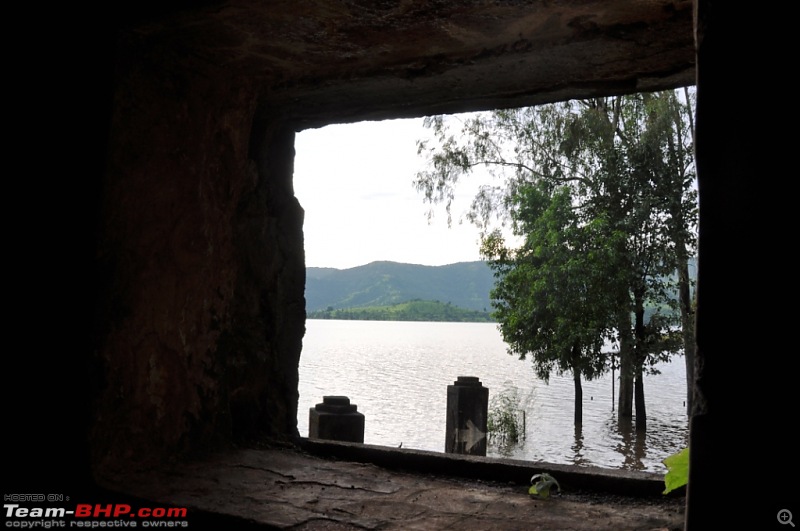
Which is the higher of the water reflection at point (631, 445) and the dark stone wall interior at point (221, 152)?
the dark stone wall interior at point (221, 152)

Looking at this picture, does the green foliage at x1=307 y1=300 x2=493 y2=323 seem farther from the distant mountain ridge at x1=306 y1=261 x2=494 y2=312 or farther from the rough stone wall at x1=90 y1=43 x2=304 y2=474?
the rough stone wall at x1=90 y1=43 x2=304 y2=474

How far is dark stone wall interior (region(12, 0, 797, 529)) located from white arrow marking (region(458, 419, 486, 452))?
3.84 m

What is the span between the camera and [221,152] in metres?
2.58

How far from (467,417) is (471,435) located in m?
0.18

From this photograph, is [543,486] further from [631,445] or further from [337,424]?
[631,445]

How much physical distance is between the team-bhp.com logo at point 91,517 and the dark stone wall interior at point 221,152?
10 cm

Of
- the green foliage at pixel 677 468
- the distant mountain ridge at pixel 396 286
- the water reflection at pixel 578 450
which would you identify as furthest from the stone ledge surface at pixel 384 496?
the distant mountain ridge at pixel 396 286

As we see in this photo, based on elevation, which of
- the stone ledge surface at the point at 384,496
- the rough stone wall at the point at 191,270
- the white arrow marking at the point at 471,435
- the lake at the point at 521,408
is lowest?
the lake at the point at 521,408

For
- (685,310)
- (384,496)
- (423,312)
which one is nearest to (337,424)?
(384,496)

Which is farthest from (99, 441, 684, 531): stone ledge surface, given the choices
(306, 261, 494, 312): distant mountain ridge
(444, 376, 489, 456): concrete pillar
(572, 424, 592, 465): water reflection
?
(306, 261, 494, 312): distant mountain ridge

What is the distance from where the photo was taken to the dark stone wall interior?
1.97 m

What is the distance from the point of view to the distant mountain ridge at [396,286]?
12244 cm

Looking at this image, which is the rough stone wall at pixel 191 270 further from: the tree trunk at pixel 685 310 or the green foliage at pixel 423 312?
the green foliage at pixel 423 312

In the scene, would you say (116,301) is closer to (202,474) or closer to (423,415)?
(202,474)
